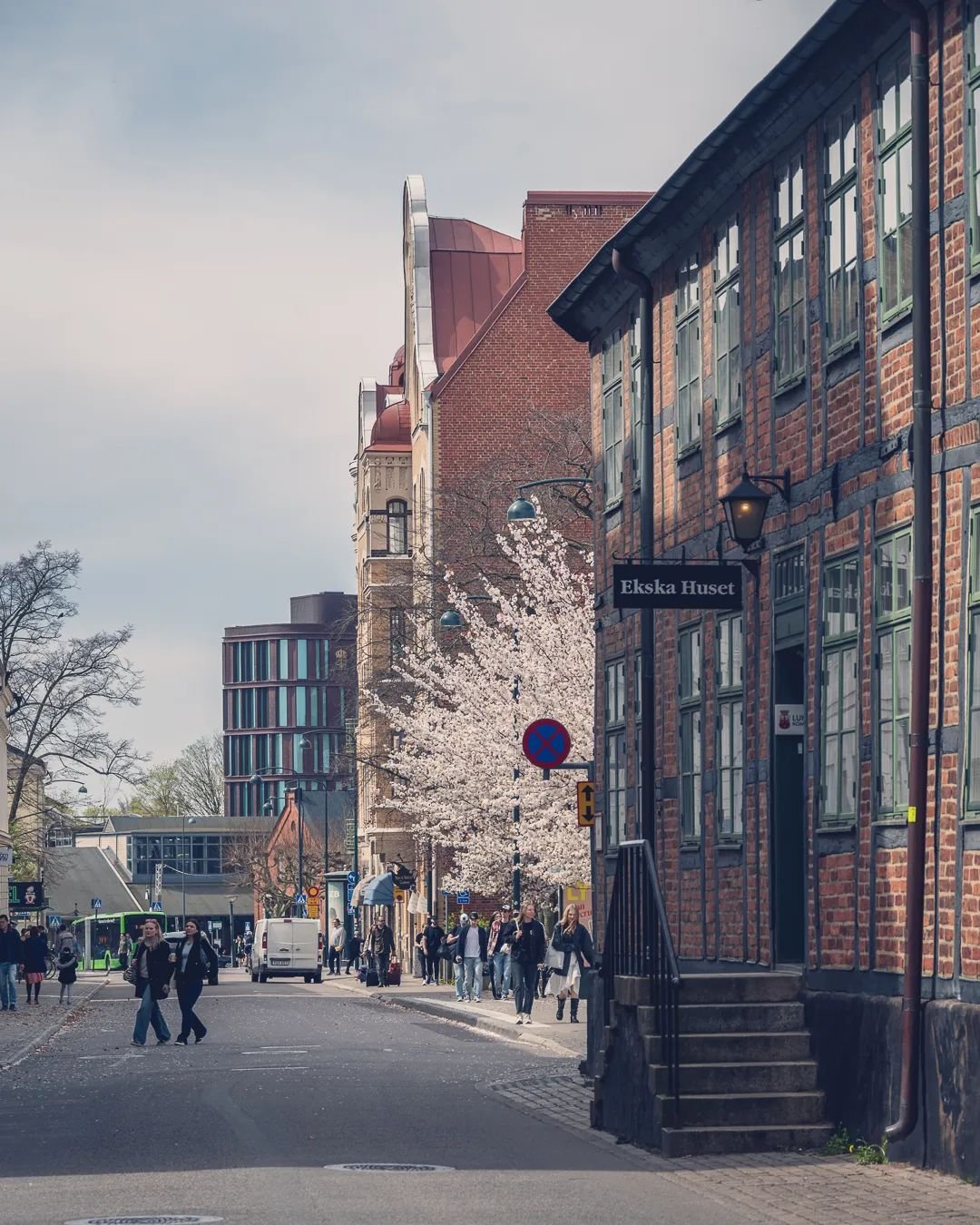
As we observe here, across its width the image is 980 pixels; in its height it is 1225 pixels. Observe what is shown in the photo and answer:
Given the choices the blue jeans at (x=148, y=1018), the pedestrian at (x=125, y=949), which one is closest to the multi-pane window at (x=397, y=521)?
the pedestrian at (x=125, y=949)

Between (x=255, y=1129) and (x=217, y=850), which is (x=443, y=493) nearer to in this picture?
(x=255, y=1129)

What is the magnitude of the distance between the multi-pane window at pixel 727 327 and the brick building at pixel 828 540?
1.9 inches

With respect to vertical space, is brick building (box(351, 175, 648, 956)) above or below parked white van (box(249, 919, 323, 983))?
above

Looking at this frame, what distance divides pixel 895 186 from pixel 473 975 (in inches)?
1135

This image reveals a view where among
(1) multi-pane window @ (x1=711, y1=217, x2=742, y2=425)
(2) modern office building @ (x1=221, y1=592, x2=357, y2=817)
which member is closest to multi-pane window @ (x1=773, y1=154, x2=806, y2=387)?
(1) multi-pane window @ (x1=711, y1=217, x2=742, y2=425)

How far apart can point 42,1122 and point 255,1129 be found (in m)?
2.10

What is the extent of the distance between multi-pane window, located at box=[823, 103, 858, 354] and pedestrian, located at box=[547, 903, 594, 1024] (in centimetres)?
1482

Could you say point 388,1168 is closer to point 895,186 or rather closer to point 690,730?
point 895,186

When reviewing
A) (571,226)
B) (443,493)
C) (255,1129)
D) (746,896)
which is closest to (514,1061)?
(746,896)

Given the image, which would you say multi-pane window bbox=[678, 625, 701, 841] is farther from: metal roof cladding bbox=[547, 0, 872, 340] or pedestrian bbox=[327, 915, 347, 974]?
pedestrian bbox=[327, 915, 347, 974]

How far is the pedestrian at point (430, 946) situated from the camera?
52938 millimetres

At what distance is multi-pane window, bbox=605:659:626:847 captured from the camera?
992 inches

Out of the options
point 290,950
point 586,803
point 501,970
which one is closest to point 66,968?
point 501,970

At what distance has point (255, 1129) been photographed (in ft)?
55.8
